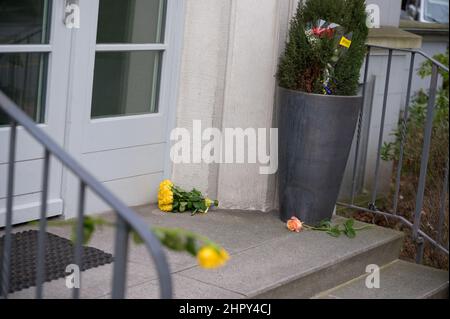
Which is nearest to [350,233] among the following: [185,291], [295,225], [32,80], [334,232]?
[334,232]

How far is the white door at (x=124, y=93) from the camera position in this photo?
432cm

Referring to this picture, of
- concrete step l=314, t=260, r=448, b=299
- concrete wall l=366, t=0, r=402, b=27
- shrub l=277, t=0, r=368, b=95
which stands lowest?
concrete step l=314, t=260, r=448, b=299

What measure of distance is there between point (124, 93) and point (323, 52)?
113 centimetres

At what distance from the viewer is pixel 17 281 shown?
3.45 meters

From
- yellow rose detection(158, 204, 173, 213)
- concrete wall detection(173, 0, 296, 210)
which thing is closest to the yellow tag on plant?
concrete wall detection(173, 0, 296, 210)

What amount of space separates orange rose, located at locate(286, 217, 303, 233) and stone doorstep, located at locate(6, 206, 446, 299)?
0.12ft

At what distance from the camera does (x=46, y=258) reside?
3.78 metres

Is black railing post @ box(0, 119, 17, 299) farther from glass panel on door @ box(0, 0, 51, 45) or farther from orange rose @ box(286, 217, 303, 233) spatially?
orange rose @ box(286, 217, 303, 233)

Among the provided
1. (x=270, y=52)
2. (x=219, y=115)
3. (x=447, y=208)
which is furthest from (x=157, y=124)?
(x=447, y=208)

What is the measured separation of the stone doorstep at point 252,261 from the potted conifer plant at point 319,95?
0.32 metres

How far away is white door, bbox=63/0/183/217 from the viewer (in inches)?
170

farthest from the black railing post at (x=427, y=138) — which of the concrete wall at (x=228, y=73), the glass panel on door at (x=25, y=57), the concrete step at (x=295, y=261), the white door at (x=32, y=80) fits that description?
the glass panel on door at (x=25, y=57)

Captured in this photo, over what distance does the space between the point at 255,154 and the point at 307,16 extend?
2.82ft

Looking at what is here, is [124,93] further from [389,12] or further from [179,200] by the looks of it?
[389,12]
